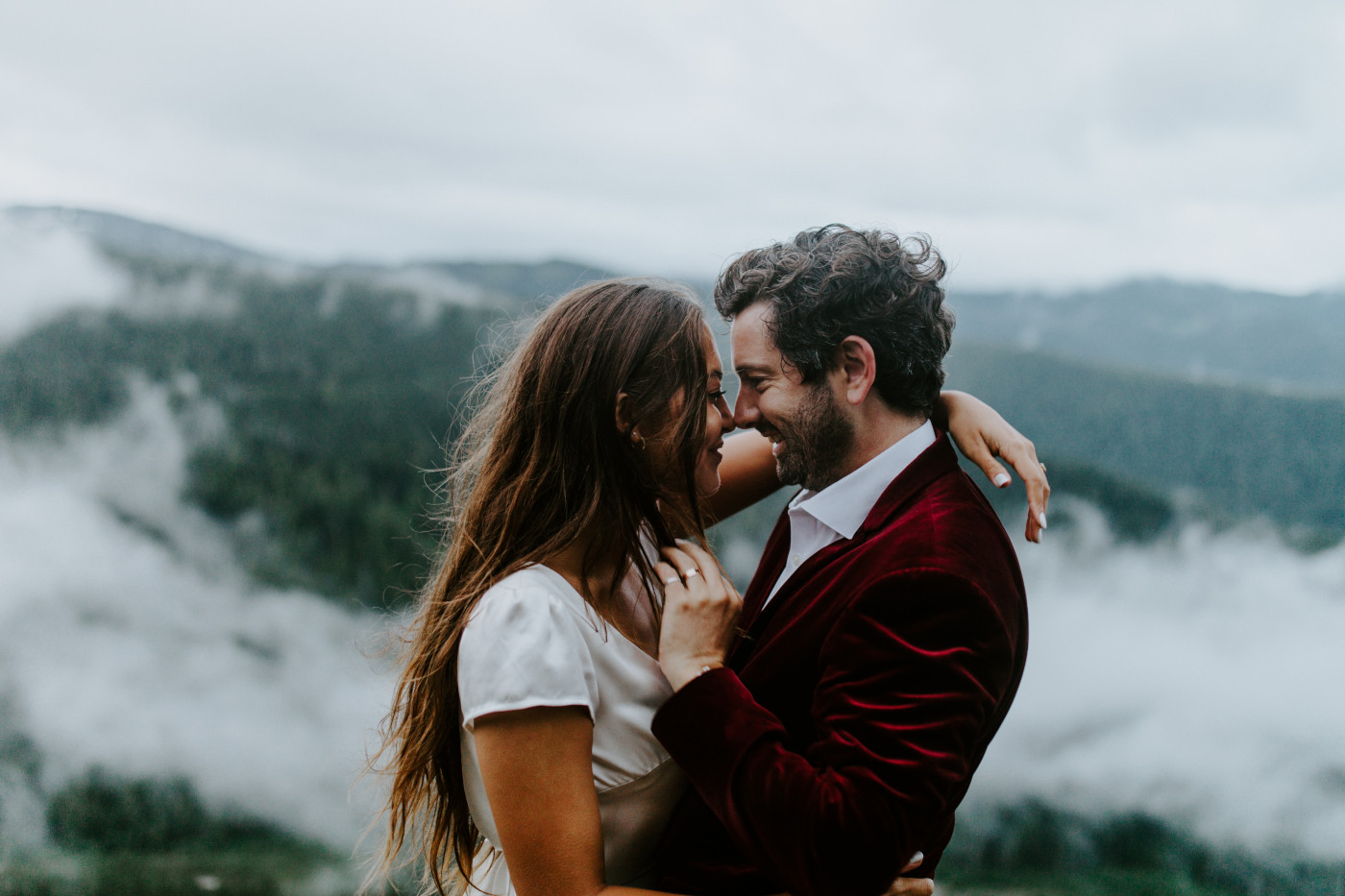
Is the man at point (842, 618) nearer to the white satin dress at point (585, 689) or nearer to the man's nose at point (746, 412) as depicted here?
the man's nose at point (746, 412)

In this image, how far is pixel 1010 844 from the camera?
35.7 feet

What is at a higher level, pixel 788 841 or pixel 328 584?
pixel 788 841

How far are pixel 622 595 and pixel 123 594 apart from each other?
11.4m

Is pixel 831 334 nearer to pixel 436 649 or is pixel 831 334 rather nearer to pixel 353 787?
pixel 436 649

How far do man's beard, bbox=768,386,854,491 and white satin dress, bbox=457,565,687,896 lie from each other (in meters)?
0.61

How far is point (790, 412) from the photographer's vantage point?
226 cm

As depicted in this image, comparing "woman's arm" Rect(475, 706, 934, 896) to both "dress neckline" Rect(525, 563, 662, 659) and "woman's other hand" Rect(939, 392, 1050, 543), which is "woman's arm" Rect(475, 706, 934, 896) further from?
"woman's other hand" Rect(939, 392, 1050, 543)

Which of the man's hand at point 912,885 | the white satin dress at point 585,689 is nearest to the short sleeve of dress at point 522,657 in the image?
the white satin dress at point 585,689

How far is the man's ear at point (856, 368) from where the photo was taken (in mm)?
2180

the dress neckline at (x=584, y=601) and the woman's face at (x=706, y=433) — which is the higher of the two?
the woman's face at (x=706, y=433)

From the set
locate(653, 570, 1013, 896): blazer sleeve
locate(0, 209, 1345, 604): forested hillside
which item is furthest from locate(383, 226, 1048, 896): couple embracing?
locate(0, 209, 1345, 604): forested hillside

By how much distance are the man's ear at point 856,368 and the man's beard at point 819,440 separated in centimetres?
6

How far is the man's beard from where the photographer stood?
7.32ft

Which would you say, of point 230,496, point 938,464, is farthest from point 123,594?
point 938,464
